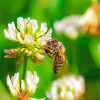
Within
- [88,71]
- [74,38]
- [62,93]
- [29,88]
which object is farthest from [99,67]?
[29,88]

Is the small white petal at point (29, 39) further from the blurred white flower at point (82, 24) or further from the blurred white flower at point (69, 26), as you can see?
the blurred white flower at point (69, 26)

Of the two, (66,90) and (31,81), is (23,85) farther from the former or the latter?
(66,90)

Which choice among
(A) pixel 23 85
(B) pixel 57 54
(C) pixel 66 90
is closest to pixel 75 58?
(C) pixel 66 90

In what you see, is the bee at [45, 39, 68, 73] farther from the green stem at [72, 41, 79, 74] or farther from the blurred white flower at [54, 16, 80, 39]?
the blurred white flower at [54, 16, 80, 39]

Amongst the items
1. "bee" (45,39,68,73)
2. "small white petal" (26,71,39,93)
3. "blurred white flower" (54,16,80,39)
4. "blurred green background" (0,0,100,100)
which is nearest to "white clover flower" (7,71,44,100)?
"small white petal" (26,71,39,93)

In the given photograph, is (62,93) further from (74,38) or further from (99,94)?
(74,38)

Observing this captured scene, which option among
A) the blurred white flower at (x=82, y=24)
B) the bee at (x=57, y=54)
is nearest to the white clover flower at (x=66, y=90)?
the bee at (x=57, y=54)

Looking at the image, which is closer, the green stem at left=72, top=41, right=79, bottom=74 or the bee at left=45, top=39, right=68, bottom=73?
the bee at left=45, top=39, right=68, bottom=73
